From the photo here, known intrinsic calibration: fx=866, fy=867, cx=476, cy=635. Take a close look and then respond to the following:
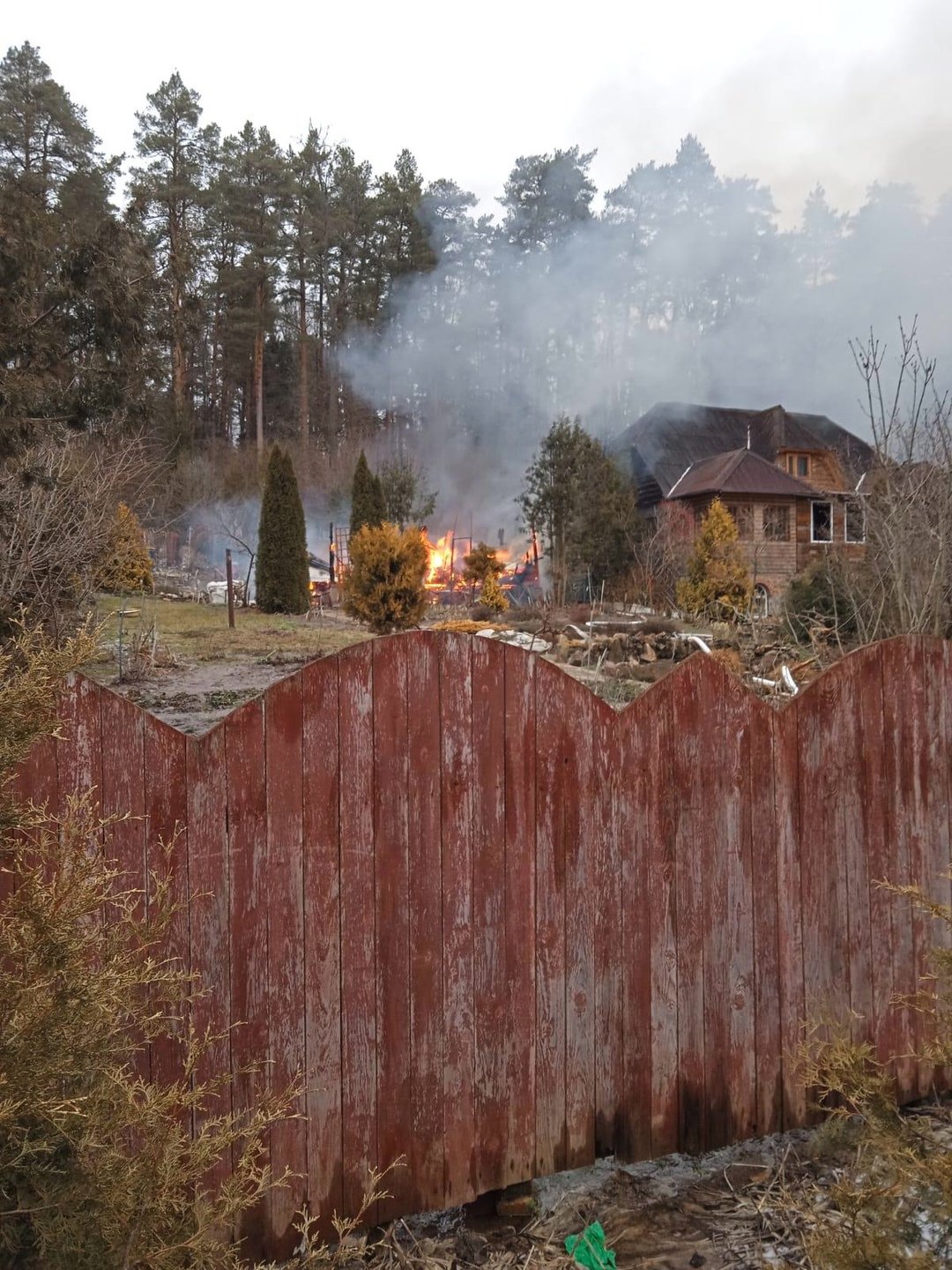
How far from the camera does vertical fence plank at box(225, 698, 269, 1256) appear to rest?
222 centimetres

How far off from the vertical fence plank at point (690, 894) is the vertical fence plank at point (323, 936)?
109 cm

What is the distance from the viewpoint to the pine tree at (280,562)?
2084 centimetres

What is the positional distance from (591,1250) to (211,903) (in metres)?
1.38

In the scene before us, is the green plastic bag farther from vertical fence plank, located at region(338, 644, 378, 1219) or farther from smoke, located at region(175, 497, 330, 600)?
smoke, located at region(175, 497, 330, 600)

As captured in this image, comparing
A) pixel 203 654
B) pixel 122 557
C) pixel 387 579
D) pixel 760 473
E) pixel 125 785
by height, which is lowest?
pixel 125 785

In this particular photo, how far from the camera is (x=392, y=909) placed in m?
2.40

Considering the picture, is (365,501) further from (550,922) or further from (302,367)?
(550,922)

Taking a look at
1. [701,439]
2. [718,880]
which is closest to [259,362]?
[701,439]

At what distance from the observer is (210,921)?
2215 mm

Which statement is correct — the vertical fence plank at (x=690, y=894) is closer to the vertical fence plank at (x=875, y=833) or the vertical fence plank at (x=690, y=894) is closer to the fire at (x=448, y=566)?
the vertical fence plank at (x=875, y=833)

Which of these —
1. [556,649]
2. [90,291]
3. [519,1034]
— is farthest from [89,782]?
[556,649]

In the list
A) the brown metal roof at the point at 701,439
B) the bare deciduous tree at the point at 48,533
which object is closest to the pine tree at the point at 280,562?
the bare deciduous tree at the point at 48,533

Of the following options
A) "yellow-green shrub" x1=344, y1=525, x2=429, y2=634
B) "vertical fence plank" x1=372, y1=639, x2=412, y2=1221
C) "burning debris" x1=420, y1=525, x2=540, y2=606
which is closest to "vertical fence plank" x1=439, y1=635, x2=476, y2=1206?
"vertical fence plank" x1=372, y1=639, x2=412, y2=1221

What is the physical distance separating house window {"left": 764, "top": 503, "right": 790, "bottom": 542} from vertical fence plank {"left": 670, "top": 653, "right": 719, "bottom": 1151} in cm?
2806
